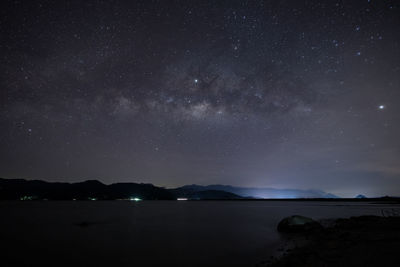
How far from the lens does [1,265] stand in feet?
39.8

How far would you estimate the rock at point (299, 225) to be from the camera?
60.1 feet

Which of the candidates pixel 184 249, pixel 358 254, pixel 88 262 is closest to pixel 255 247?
pixel 184 249

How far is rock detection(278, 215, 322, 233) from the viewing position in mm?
18325

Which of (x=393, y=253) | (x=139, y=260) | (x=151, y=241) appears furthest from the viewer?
(x=151, y=241)

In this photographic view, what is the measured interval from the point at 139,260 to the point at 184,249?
380 centimetres

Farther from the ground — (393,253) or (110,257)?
(393,253)

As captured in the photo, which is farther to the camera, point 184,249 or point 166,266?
point 184,249

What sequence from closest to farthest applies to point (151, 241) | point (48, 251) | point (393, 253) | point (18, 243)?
point (393, 253) → point (48, 251) → point (18, 243) → point (151, 241)

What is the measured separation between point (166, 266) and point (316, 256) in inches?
316

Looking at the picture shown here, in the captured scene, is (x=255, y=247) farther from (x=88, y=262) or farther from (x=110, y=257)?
(x=88, y=262)

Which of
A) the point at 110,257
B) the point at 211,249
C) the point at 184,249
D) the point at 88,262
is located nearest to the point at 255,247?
the point at 211,249

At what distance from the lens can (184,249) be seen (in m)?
15.6

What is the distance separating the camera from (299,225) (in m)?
19.1

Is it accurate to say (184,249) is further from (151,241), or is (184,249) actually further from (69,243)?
(69,243)
